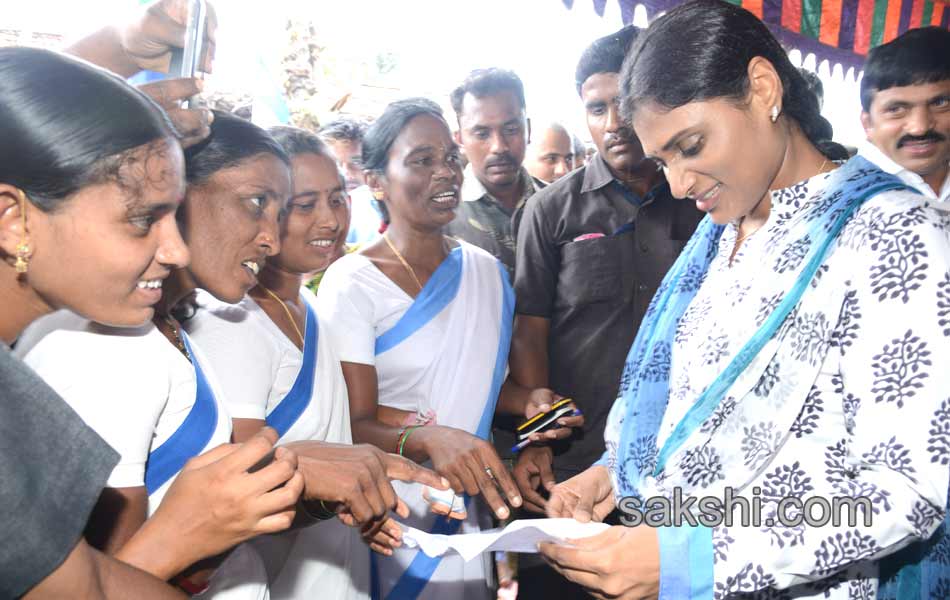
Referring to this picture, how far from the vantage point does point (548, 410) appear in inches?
92.0

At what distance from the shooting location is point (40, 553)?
36.8 inches

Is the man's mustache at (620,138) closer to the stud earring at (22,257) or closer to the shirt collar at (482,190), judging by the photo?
the shirt collar at (482,190)

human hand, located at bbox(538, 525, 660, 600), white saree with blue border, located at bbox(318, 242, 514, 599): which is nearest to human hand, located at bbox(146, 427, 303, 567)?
human hand, located at bbox(538, 525, 660, 600)

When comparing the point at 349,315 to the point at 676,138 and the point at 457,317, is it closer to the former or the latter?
the point at 457,317

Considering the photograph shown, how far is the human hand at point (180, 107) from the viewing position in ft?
5.66

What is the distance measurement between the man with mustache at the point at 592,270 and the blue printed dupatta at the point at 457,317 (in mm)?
91

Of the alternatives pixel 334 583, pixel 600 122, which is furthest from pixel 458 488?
pixel 600 122

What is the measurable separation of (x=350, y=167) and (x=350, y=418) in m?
2.51

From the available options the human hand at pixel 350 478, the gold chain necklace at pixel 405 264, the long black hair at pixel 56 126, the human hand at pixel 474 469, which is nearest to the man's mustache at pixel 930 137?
the gold chain necklace at pixel 405 264

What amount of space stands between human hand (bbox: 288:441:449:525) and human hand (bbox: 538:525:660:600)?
16.7 inches

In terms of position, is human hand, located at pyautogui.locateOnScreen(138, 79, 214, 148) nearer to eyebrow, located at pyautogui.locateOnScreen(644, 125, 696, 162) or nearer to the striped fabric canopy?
eyebrow, located at pyautogui.locateOnScreen(644, 125, 696, 162)

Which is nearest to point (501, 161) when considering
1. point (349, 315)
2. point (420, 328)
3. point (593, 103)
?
point (593, 103)

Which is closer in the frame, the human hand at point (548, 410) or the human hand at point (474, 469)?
the human hand at point (474, 469)

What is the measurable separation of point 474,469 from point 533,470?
19.8 inches
